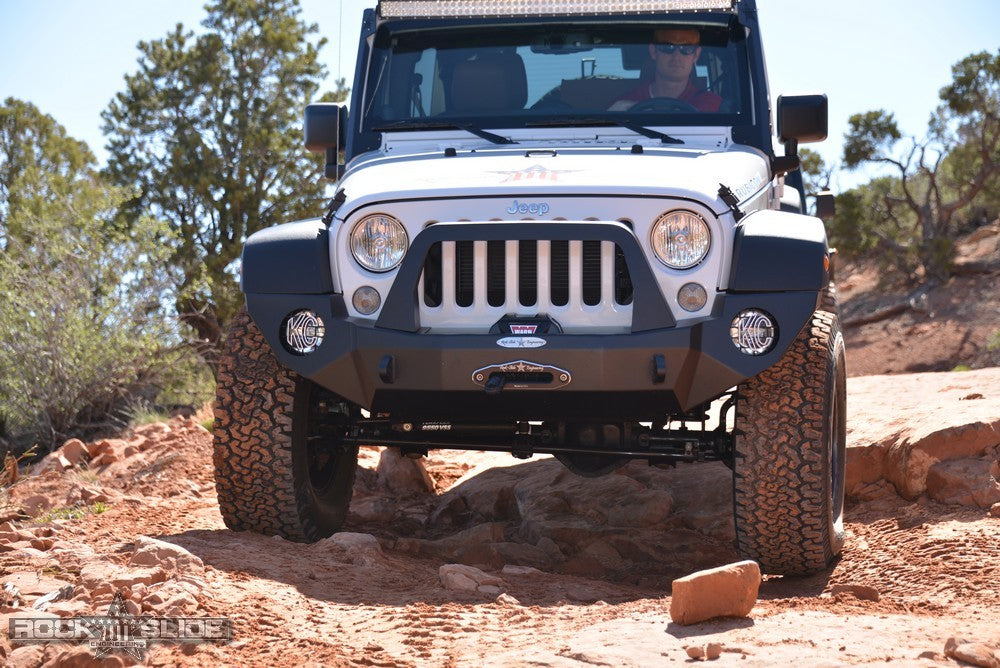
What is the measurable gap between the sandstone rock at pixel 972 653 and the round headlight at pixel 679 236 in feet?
6.34

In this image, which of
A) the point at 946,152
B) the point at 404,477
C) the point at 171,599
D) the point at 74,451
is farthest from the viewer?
the point at 946,152

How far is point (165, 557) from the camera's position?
4691mm

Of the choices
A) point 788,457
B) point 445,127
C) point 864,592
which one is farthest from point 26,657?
point 445,127

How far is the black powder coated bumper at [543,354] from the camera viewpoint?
496 cm

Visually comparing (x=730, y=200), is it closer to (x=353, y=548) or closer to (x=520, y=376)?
(x=520, y=376)

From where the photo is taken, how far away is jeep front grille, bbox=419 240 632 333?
5059 millimetres

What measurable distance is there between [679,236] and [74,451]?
18.4 ft

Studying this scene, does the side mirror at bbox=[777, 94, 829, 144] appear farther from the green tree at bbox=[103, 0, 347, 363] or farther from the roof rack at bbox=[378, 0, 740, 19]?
the green tree at bbox=[103, 0, 347, 363]

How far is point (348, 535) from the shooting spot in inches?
225

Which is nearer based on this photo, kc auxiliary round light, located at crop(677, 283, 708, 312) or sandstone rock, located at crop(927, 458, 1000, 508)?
kc auxiliary round light, located at crop(677, 283, 708, 312)

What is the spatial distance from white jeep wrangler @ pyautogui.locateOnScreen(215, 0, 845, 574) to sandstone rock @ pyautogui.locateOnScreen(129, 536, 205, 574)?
860mm

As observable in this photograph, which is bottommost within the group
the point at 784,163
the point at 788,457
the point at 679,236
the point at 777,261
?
the point at 788,457

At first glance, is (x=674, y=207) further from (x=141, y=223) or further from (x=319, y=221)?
(x=141, y=223)

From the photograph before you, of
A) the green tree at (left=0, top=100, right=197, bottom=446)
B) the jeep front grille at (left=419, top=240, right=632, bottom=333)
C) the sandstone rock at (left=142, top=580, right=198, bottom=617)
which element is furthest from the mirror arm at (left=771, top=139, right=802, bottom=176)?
the green tree at (left=0, top=100, right=197, bottom=446)
